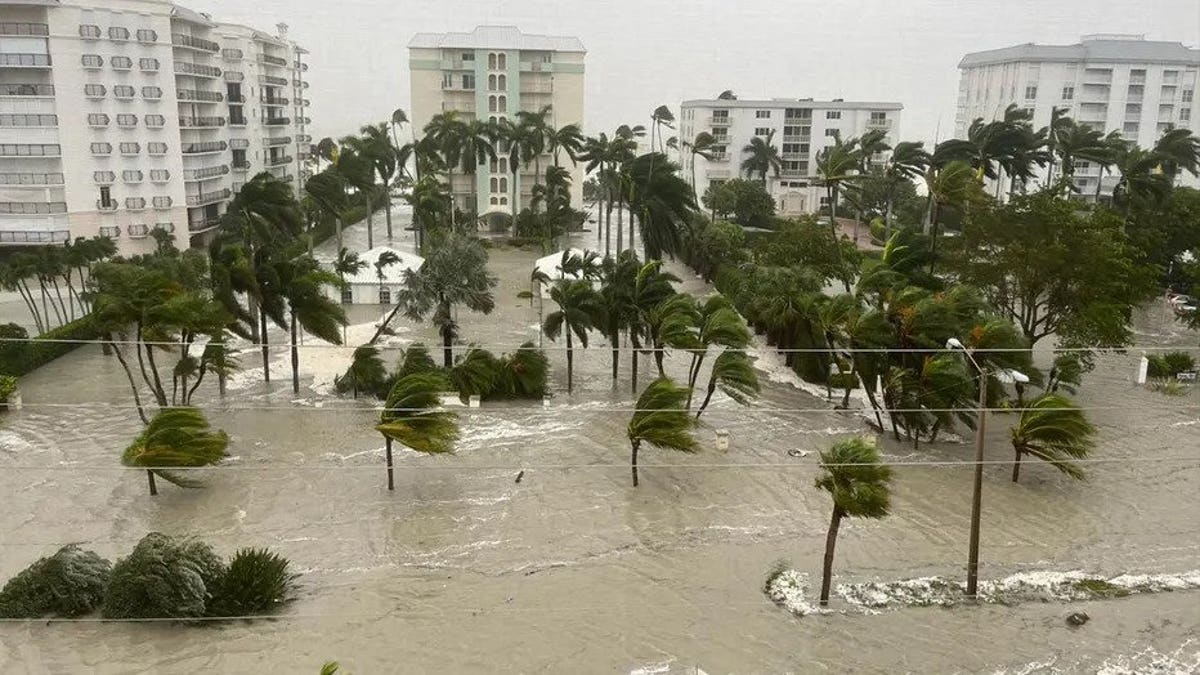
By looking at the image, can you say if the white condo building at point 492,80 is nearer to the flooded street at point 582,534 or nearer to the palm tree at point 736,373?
the flooded street at point 582,534

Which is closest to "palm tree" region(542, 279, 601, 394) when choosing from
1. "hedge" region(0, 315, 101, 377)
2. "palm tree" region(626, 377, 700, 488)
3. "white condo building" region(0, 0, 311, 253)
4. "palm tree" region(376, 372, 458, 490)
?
"palm tree" region(626, 377, 700, 488)

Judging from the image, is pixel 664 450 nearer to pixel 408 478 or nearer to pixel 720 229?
pixel 408 478

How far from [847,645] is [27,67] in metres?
40.5

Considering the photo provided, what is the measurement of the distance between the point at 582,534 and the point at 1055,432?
960 centimetres

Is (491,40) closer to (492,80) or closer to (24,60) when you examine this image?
(492,80)

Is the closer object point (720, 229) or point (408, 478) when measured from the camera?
point (408, 478)

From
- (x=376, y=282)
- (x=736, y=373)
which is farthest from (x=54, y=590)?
(x=376, y=282)

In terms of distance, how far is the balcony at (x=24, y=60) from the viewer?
3697cm

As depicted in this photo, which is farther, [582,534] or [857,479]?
[582,534]

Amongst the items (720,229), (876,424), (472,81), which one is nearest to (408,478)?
(876,424)

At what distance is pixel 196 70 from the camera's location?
4469cm

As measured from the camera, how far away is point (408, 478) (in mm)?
18828

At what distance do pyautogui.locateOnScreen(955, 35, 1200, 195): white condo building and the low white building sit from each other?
53811 mm

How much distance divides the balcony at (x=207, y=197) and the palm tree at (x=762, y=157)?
3711cm
